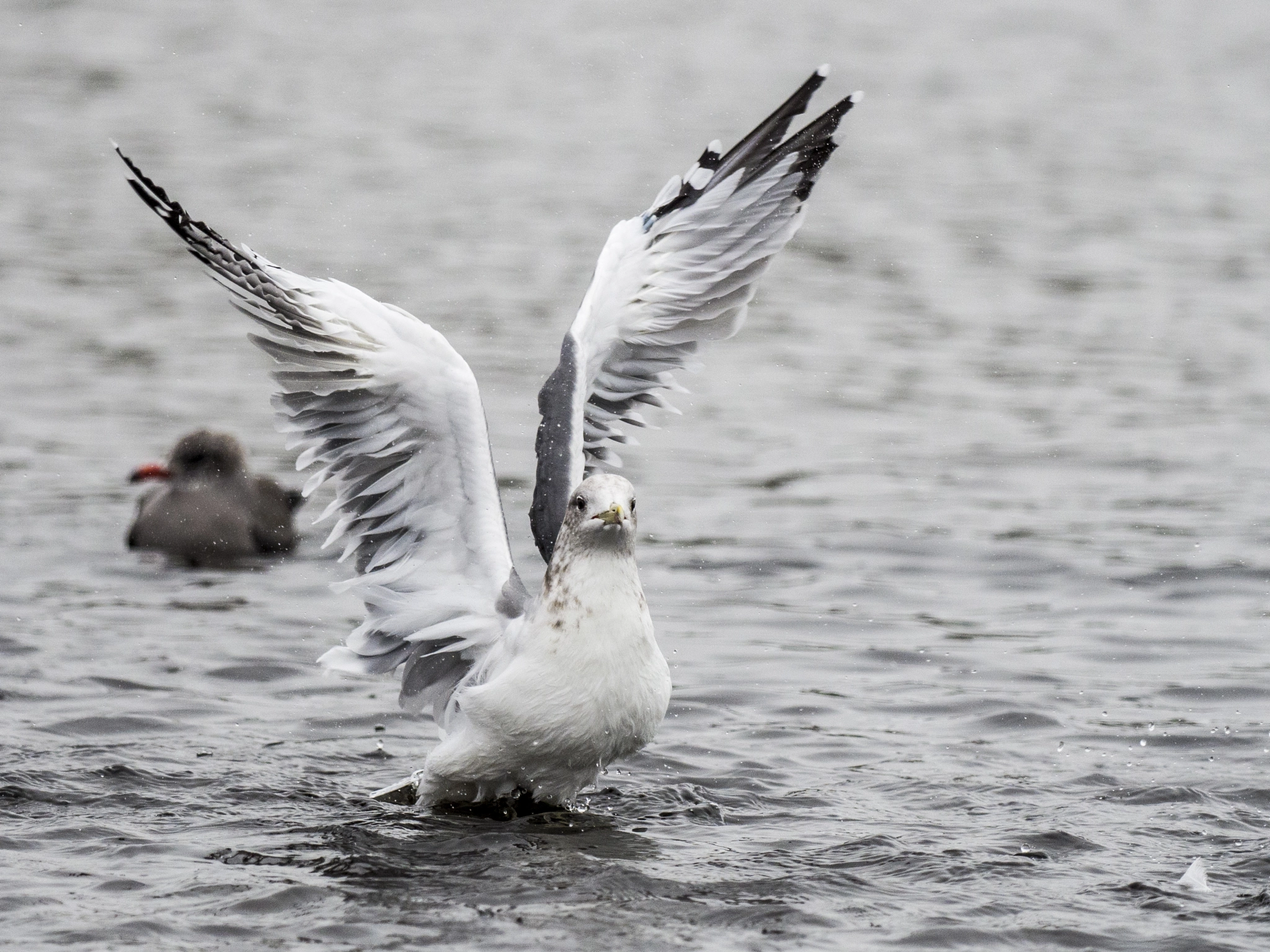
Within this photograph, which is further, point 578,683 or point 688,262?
point 688,262

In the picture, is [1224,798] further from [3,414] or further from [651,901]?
[3,414]

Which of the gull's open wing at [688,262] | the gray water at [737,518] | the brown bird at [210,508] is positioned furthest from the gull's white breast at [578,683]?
the brown bird at [210,508]

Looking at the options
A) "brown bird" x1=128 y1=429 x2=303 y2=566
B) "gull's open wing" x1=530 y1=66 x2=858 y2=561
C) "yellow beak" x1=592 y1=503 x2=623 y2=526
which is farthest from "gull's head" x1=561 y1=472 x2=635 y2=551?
"brown bird" x1=128 y1=429 x2=303 y2=566

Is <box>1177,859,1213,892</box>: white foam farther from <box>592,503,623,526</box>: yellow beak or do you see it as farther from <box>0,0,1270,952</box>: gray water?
<box>592,503,623,526</box>: yellow beak

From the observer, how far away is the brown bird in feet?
33.7

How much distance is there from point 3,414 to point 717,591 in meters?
4.99

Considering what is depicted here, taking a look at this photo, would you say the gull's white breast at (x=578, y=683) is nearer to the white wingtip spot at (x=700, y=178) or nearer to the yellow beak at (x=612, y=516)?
the yellow beak at (x=612, y=516)

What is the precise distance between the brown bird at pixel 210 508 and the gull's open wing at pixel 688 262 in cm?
329

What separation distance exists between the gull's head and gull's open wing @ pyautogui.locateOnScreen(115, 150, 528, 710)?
0.36m

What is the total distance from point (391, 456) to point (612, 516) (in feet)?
3.15

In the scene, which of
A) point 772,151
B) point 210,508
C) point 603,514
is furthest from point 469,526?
point 210,508

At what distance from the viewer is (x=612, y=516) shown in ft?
20.0

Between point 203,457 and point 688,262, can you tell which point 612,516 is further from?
point 203,457

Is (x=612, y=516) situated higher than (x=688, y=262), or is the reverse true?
(x=688, y=262)
